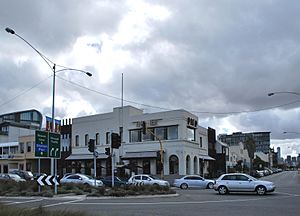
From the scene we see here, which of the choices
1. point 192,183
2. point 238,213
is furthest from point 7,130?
point 238,213

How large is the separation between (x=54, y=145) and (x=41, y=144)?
1168 millimetres

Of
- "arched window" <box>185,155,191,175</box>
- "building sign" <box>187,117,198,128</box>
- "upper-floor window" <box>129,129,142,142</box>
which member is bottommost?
"arched window" <box>185,155,191,175</box>

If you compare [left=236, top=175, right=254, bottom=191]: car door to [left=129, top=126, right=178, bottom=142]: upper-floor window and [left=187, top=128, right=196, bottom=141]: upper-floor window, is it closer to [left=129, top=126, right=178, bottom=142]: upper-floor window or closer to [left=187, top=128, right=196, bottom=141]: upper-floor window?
[left=129, top=126, right=178, bottom=142]: upper-floor window

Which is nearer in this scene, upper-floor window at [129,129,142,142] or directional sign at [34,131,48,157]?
directional sign at [34,131,48,157]

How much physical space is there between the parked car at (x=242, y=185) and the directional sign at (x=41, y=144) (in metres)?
11.7

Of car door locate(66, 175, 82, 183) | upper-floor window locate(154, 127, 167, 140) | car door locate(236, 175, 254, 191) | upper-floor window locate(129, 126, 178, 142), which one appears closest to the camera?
car door locate(236, 175, 254, 191)

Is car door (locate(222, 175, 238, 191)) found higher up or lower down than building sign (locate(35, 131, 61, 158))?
lower down

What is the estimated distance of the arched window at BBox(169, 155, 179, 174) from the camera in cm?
5247

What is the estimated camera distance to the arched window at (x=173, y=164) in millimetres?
52469

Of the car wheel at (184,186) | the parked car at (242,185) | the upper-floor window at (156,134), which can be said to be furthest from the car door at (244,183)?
the upper-floor window at (156,134)

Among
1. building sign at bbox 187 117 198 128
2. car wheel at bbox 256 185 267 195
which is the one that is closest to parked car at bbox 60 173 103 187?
car wheel at bbox 256 185 267 195

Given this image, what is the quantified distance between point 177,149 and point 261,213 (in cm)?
3546

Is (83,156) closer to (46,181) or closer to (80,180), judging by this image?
(80,180)

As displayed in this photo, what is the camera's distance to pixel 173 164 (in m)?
52.9
